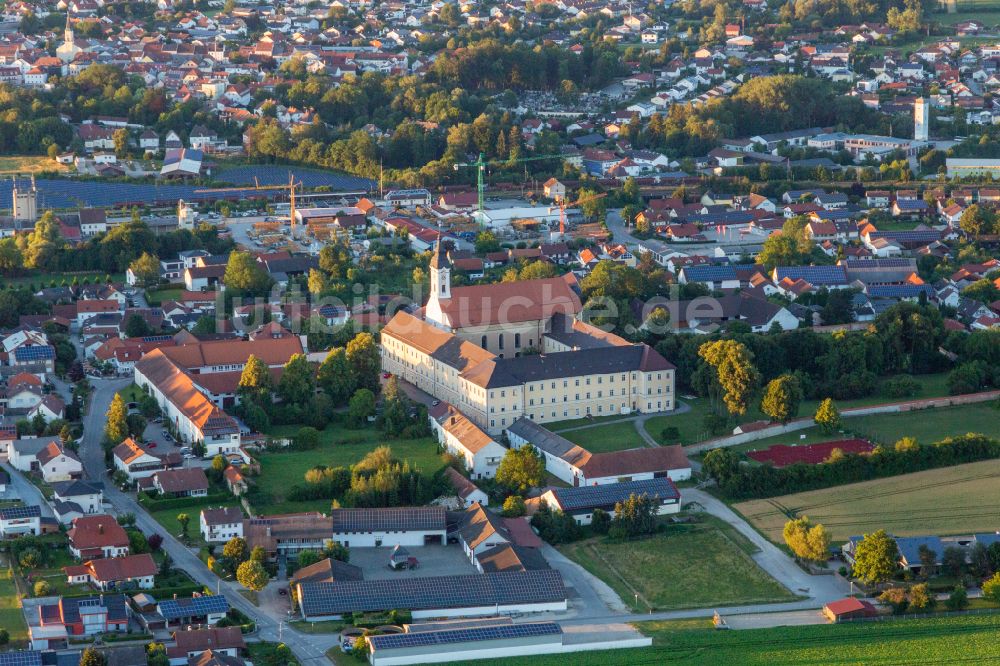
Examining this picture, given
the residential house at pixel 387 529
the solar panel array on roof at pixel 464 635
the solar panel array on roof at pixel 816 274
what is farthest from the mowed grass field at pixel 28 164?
the solar panel array on roof at pixel 464 635

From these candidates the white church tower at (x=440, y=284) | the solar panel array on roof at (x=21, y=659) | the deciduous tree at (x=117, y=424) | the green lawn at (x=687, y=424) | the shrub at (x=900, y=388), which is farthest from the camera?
the white church tower at (x=440, y=284)

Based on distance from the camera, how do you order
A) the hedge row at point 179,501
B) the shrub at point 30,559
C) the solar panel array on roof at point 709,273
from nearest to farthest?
the shrub at point 30,559 → the hedge row at point 179,501 → the solar panel array on roof at point 709,273

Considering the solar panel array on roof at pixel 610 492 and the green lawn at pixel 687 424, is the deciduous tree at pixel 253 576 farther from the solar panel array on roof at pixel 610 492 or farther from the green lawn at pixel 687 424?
the green lawn at pixel 687 424

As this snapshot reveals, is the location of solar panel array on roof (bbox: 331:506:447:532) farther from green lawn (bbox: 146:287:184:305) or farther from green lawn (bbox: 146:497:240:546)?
green lawn (bbox: 146:287:184:305)

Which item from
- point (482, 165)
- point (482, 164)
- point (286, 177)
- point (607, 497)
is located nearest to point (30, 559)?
point (607, 497)

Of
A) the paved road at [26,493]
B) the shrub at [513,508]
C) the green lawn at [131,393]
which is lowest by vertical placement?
the green lawn at [131,393]

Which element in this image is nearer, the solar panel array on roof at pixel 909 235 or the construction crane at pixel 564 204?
the solar panel array on roof at pixel 909 235

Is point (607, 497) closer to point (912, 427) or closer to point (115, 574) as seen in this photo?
point (912, 427)

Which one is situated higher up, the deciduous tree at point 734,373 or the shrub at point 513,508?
the deciduous tree at point 734,373
